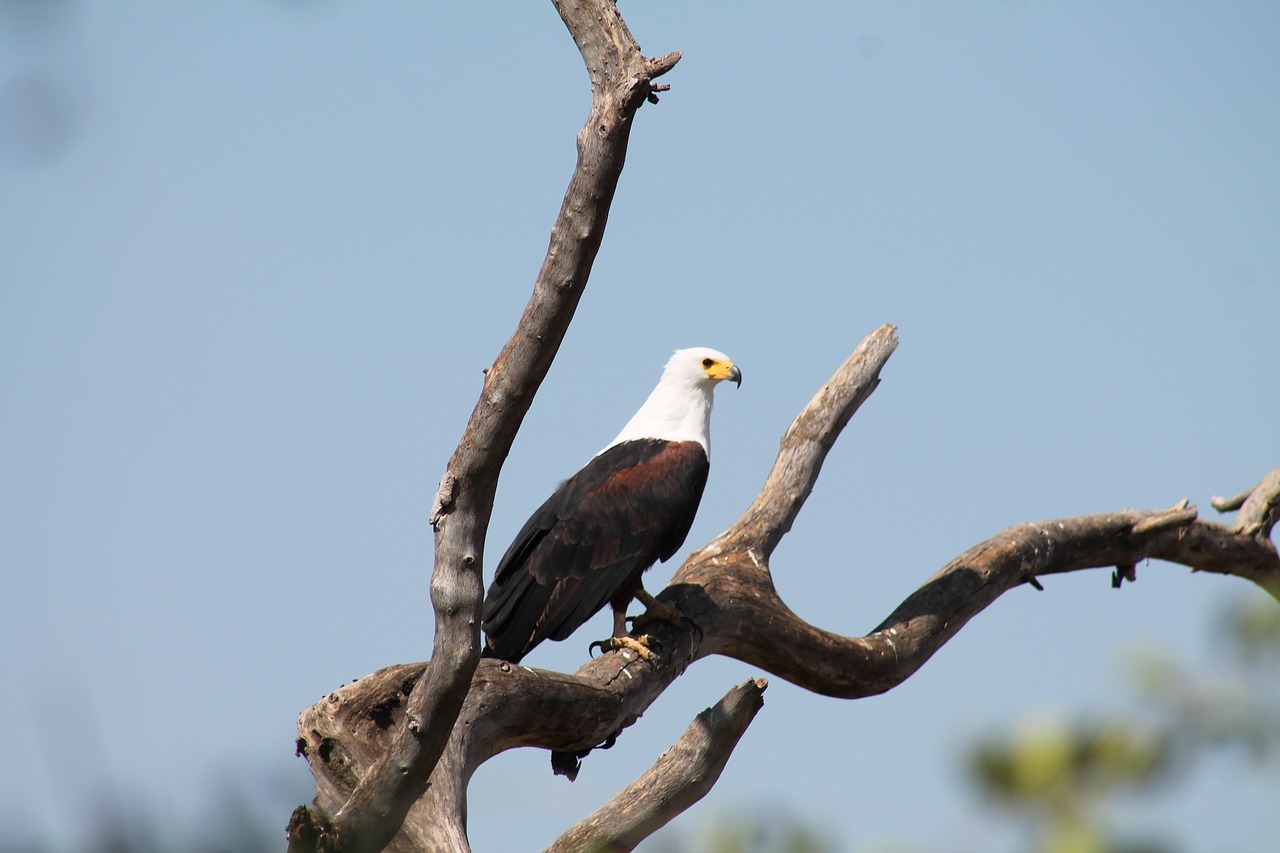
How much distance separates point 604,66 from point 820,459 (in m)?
3.98

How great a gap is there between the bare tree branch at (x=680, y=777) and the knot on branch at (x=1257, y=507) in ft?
15.6

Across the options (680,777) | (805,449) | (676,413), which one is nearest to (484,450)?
(680,777)

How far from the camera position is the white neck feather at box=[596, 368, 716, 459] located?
620 centimetres

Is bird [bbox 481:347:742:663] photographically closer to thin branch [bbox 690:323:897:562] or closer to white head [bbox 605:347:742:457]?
white head [bbox 605:347:742:457]

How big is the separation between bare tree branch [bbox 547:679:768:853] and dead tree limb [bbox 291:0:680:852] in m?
1.24

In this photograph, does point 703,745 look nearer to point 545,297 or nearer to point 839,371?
point 545,297

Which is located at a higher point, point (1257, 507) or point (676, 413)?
point (676, 413)

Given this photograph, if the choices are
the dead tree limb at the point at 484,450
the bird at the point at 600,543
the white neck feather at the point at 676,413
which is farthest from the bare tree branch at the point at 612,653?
the white neck feather at the point at 676,413

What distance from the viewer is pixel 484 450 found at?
2.85 meters

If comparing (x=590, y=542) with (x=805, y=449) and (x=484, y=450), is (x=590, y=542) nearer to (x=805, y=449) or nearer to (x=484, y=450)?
(x=805, y=449)

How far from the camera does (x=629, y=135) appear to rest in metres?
2.94

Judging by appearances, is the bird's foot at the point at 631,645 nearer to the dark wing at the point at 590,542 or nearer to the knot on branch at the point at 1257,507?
the dark wing at the point at 590,542

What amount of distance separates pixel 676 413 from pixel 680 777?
2540 mm

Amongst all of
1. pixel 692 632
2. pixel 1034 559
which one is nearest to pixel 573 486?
pixel 692 632
